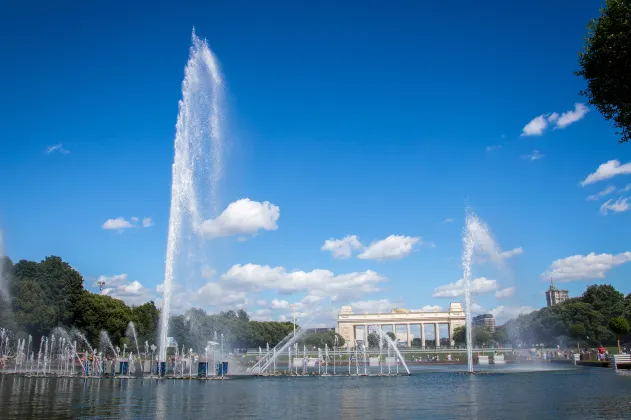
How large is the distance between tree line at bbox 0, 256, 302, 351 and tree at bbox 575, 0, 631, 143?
215 ft

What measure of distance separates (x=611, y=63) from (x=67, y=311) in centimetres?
7291

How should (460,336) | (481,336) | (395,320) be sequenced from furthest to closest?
(395,320), (460,336), (481,336)

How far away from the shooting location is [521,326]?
128m

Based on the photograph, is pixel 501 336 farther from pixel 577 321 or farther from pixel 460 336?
pixel 460 336

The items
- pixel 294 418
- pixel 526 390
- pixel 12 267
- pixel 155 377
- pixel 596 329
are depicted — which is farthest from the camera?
pixel 596 329

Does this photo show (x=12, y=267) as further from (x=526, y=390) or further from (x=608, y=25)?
(x=608, y=25)

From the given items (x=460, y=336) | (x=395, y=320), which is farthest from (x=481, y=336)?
(x=395, y=320)

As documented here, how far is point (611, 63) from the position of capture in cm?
2247

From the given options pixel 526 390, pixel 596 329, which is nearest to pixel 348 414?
pixel 526 390

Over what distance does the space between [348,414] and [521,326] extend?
391ft

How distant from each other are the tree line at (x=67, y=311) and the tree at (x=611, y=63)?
215 ft

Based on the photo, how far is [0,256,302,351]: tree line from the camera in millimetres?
67312

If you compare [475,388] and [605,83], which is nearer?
[605,83]

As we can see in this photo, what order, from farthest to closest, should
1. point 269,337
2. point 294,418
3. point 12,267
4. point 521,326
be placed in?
1. point 269,337
2. point 521,326
3. point 12,267
4. point 294,418
